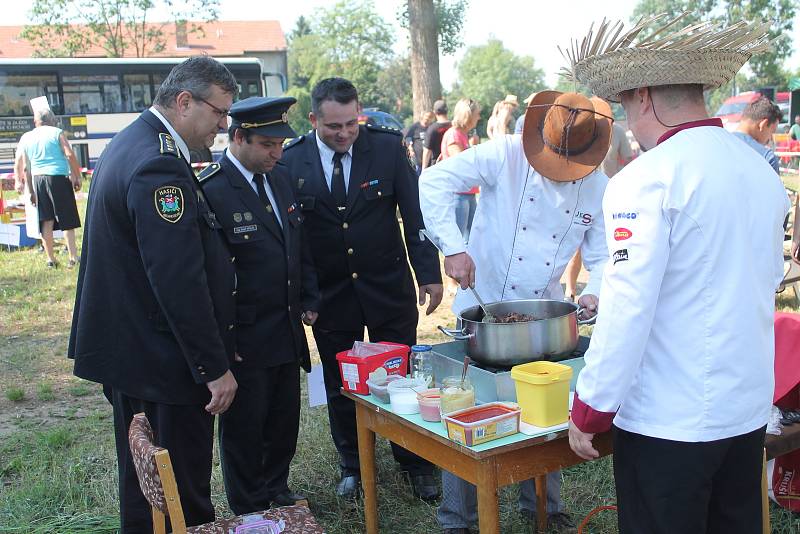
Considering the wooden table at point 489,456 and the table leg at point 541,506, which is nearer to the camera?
the wooden table at point 489,456

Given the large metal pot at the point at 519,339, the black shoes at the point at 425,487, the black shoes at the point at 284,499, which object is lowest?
the black shoes at the point at 425,487

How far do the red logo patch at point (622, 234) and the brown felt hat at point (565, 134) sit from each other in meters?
1.04

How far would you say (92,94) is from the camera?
61.1ft

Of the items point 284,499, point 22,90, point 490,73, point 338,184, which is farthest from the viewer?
point 490,73

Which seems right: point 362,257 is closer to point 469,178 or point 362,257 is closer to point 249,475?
point 469,178

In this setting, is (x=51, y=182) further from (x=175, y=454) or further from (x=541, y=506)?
(x=541, y=506)

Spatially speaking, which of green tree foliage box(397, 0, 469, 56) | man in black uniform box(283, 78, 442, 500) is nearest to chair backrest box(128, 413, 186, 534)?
man in black uniform box(283, 78, 442, 500)

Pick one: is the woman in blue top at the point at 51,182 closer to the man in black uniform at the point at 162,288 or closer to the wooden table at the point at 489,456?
the man in black uniform at the point at 162,288

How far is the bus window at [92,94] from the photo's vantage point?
728 inches

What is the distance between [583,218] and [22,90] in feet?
59.0

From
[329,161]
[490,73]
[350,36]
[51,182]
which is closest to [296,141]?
[329,161]

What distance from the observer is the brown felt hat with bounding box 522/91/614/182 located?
9.02 feet

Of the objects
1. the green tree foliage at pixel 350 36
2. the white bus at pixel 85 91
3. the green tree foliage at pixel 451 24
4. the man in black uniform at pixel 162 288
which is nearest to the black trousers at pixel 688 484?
the man in black uniform at pixel 162 288

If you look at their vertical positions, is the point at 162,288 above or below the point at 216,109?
below
